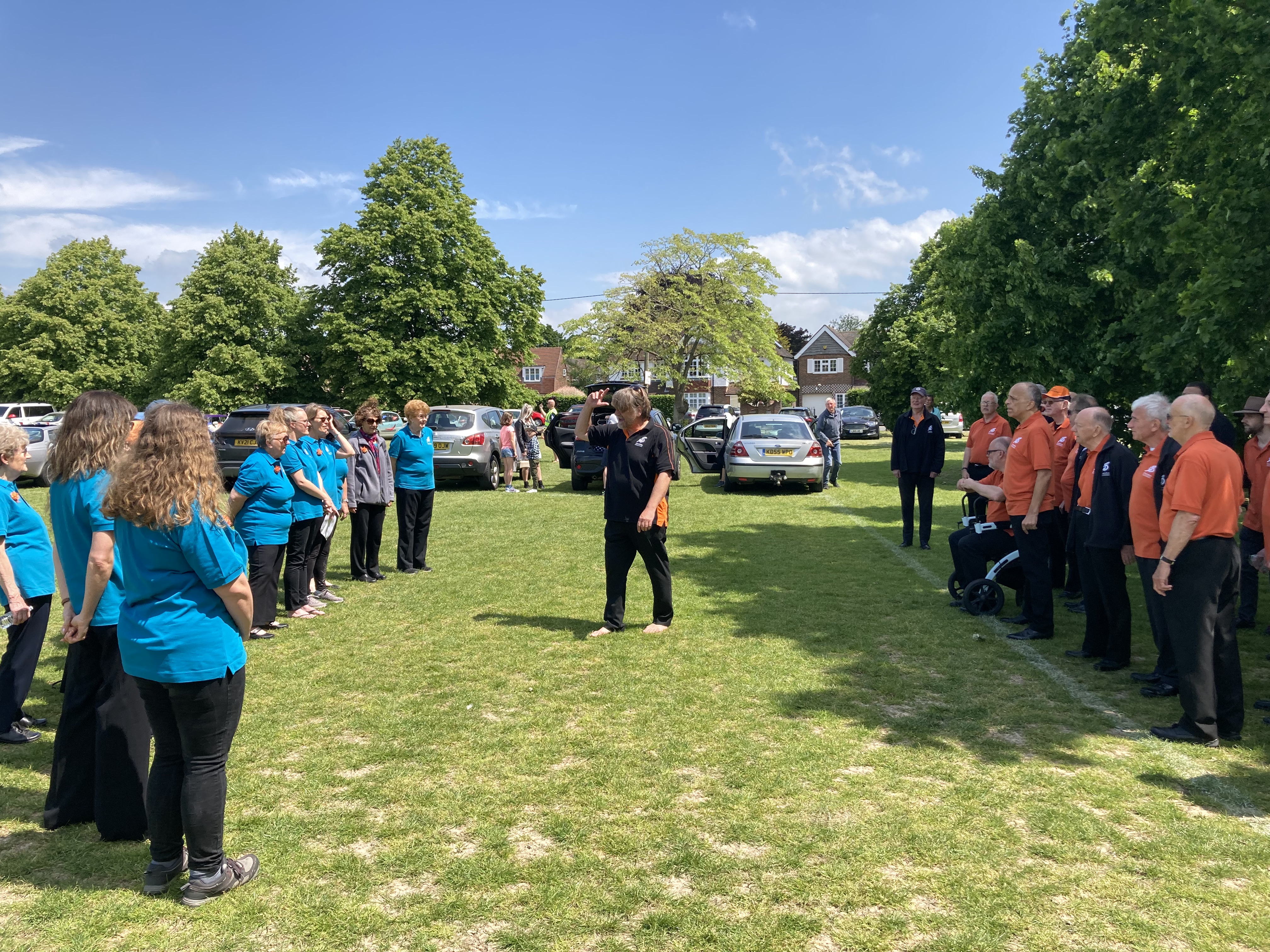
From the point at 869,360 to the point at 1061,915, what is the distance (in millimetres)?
46236

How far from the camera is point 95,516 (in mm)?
3660

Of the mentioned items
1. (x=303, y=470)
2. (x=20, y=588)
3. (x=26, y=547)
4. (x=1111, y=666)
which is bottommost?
(x=1111, y=666)

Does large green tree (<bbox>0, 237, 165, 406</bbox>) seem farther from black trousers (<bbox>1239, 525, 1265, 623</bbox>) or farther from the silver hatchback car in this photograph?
black trousers (<bbox>1239, 525, 1265, 623</bbox>)

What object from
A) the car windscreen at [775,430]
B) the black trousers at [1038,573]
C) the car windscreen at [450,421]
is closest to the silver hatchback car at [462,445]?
the car windscreen at [450,421]

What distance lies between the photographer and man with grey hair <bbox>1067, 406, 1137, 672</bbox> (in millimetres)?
6082

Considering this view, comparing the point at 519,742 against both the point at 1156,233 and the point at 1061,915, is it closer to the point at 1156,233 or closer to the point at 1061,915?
the point at 1061,915

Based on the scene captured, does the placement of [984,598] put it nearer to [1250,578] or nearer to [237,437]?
[1250,578]

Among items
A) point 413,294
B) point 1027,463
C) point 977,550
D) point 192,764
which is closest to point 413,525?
point 977,550

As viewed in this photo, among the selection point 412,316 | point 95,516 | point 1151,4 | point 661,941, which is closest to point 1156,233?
point 1151,4

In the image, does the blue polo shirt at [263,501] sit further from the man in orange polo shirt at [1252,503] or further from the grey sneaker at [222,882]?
the man in orange polo shirt at [1252,503]

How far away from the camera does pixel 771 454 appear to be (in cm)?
1731

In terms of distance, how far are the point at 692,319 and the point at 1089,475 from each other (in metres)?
42.0

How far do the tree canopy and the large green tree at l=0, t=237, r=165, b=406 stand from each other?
47160mm

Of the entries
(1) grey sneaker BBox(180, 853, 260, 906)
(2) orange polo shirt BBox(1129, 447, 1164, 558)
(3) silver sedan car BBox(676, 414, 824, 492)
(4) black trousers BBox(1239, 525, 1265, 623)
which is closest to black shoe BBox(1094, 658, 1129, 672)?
(2) orange polo shirt BBox(1129, 447, 1164, 558)
